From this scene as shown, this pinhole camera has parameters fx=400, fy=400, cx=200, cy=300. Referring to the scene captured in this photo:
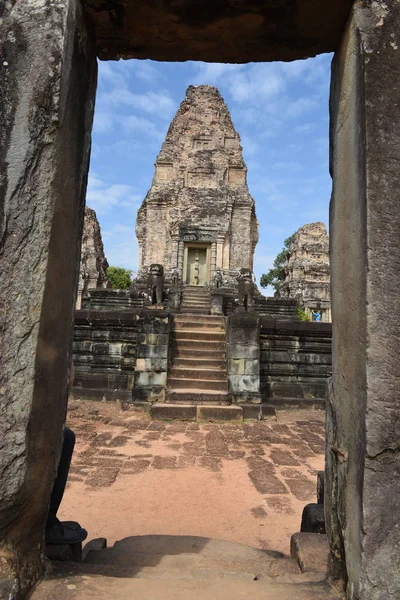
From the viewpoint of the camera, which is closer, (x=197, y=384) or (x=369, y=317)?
(x=369, y=317)

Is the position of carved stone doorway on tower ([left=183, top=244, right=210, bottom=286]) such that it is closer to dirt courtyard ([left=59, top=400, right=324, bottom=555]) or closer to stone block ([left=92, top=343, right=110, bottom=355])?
stone block ([left=92, top=343, right=110, bottom=355])

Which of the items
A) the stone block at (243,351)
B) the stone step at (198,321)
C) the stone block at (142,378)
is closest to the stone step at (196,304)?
the stone step at (198,321)

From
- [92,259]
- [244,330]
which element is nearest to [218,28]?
[244,330]

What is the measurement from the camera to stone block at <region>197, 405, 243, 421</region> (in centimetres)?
640

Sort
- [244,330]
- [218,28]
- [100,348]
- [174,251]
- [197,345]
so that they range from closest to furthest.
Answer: [218,28]
[244,330]
[100,348]
[197,345]
[174,251]

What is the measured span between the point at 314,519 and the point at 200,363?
5695 mm

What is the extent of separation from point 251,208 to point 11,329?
833 inches

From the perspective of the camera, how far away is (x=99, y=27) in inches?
73.5

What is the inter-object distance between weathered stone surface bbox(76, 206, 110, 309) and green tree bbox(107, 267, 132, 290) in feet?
27.0

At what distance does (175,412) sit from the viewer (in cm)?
639

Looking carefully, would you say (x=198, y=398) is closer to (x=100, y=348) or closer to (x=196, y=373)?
(x=196, y=373)

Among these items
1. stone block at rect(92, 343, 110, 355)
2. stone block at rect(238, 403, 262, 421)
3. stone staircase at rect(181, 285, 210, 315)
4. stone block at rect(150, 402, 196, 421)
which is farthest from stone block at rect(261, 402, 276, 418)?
stone staircase at rect(181, 285, 210, 315)

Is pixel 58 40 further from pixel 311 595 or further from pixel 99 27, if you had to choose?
pixel 311 595

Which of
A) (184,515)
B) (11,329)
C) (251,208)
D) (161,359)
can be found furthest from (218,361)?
(251,208)
